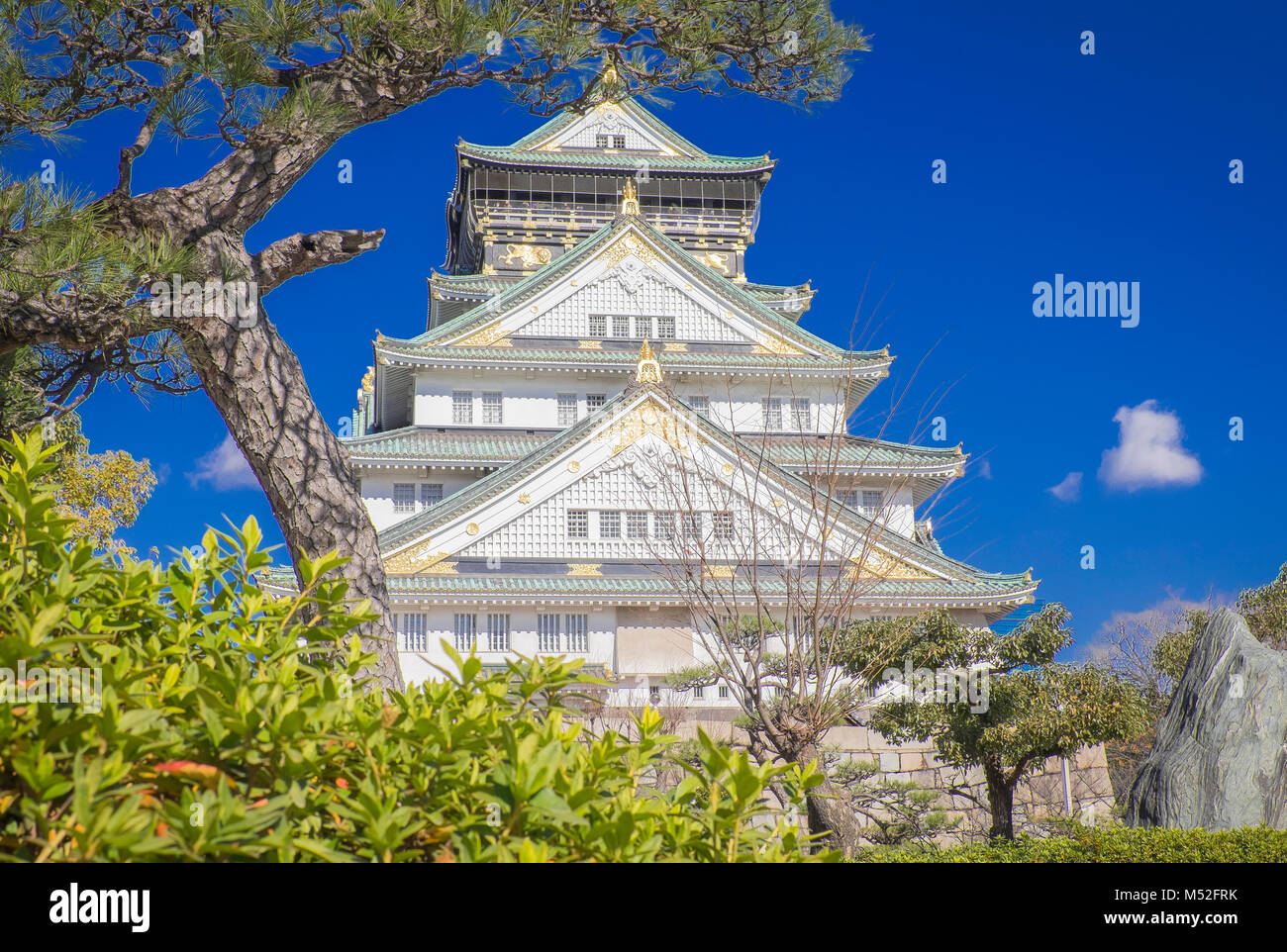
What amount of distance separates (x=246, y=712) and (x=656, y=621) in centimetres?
1977

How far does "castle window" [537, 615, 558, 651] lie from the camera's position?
21562 mm

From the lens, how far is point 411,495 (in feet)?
83.0

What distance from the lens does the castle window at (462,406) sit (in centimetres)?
2688

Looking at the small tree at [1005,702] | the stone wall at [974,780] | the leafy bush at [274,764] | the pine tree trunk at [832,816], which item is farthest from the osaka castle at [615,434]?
the leafy bush at [274,764]

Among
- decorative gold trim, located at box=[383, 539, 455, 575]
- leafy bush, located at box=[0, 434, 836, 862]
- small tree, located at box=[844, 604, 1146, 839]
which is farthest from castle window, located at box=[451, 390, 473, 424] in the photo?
leafy bush, located at box=[0, 434, 836, 862]

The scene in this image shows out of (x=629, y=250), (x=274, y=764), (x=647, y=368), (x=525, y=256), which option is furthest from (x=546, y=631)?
(x=274, y=764)

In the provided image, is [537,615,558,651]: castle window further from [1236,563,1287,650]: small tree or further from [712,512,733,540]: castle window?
[1236,563,1287,650]: small tree

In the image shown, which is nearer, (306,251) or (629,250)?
(306,251)

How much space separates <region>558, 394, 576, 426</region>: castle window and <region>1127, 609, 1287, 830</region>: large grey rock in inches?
749

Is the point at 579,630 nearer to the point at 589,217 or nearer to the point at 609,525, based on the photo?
the point at 609,525

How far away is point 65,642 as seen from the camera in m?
2.05

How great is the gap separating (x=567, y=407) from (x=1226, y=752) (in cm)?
1986

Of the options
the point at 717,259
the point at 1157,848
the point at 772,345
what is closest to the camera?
the point at 1157,848
